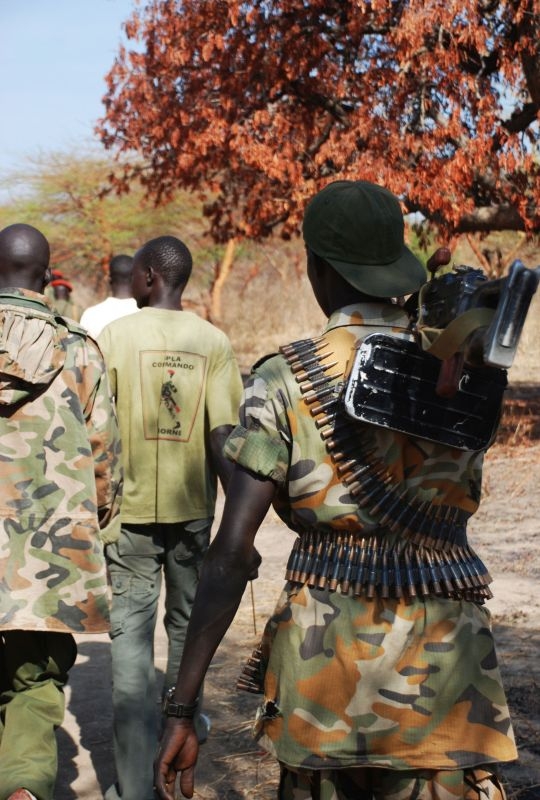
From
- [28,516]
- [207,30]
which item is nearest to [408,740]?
[28,516]

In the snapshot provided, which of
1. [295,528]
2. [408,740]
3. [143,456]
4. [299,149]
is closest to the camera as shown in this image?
[408,740]

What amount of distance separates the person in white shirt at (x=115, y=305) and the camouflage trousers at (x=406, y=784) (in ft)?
13.8

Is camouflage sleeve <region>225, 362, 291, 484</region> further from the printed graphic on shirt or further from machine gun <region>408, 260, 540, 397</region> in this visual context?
the printed graphic on shirt

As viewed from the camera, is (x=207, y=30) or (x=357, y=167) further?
(x=207, y=30)

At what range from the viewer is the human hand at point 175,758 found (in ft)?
7.13

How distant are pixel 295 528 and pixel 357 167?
8.39 m

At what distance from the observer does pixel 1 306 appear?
3561mm

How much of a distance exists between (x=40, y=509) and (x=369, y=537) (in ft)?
5.47

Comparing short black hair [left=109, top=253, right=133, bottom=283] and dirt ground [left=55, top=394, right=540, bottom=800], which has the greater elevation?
short black hair [left=109, top=253, right=133, bottom=283]

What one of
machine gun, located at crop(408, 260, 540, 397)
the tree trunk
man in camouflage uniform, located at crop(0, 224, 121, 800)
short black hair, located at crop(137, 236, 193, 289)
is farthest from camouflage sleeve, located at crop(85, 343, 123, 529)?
the tree trunk

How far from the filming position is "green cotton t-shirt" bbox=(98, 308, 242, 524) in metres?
4.23

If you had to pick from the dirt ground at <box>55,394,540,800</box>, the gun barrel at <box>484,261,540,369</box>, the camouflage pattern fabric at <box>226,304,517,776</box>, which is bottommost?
the dirt ground at <box>55,394,540,800</box>

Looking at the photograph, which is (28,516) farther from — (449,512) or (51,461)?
(449,512)

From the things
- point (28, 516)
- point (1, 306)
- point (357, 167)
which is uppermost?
point (357, 167)
